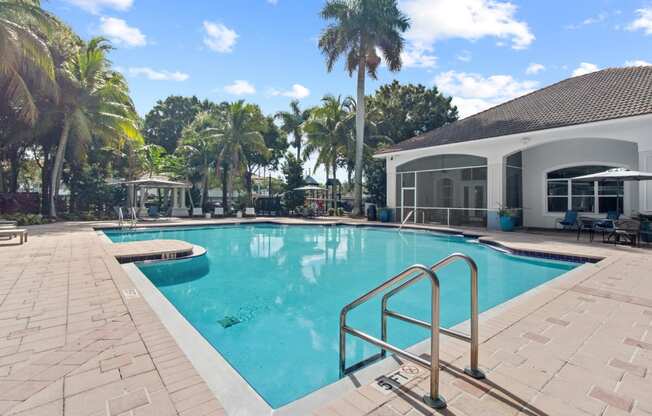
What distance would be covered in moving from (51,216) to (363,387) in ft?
70.3

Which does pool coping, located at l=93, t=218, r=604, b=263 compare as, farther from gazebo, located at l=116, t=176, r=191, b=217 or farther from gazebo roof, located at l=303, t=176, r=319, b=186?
gazebo roof, located at l=303, t=176, r=319, b=186

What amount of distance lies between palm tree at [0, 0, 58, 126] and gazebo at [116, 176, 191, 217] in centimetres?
564

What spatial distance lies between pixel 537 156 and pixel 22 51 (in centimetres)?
2272

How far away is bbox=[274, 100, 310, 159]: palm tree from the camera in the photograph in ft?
106

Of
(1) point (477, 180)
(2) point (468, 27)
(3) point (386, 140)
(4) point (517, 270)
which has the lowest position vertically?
(4) point (517, 270)

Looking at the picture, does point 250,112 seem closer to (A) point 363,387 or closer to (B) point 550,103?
(B) point 550,103

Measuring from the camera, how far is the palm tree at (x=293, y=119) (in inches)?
1275

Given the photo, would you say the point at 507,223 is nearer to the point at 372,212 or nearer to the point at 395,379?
the point at 372,212

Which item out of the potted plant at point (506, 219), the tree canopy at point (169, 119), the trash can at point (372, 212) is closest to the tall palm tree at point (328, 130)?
the trash can at point (372, 212)

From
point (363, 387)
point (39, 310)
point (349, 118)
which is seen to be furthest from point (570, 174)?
point (39, 310)

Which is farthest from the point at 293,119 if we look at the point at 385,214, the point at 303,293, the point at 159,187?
the point at 303,293

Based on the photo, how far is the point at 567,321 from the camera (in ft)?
13.0

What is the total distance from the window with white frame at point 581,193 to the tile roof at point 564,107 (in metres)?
2.82

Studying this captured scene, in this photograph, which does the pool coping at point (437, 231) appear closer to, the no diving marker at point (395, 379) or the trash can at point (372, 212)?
the trash can at point (372, 212)
